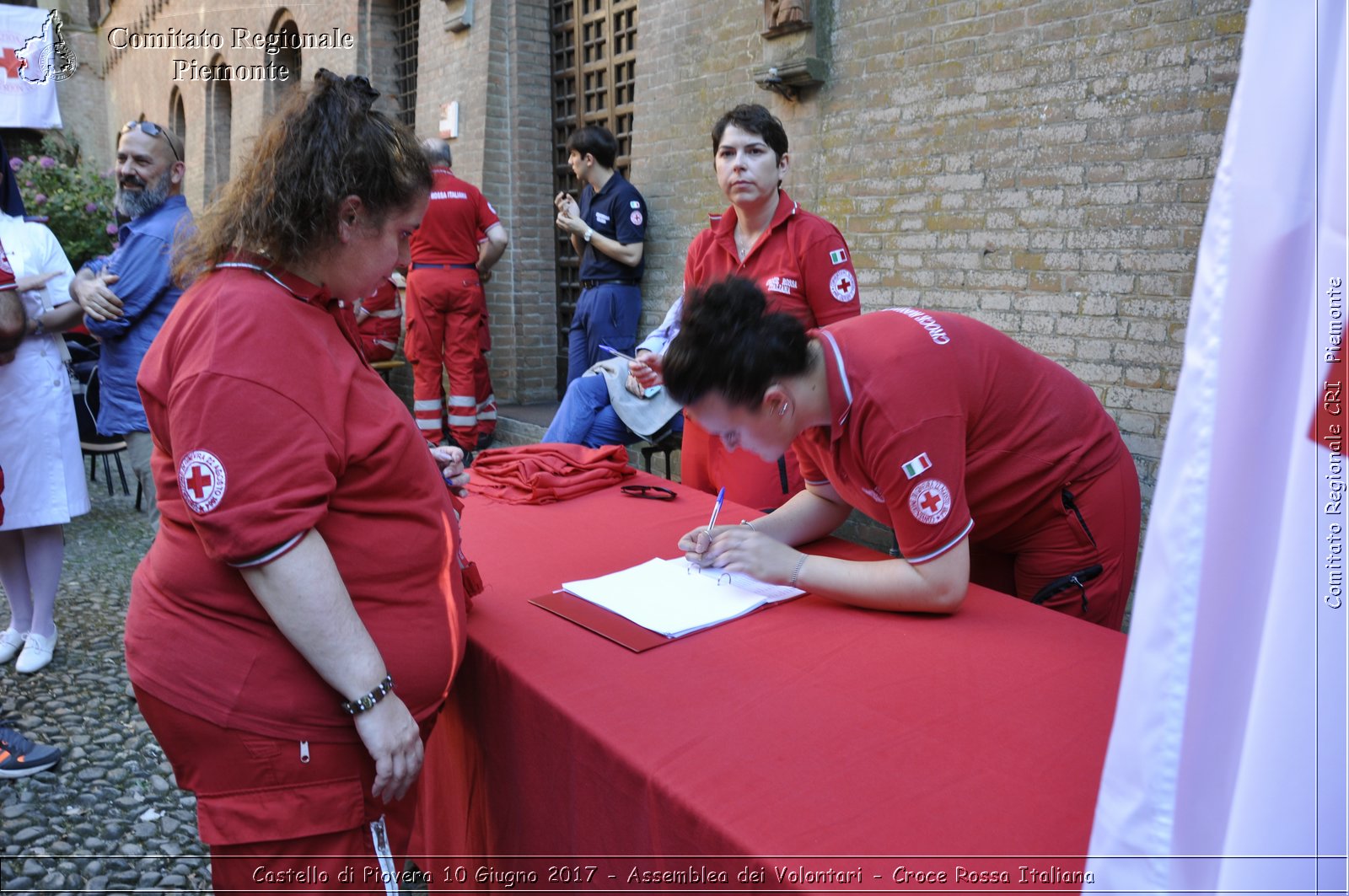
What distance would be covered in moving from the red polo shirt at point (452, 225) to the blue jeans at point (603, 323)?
882 millimetres

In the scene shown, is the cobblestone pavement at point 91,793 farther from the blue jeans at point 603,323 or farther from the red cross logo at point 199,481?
the blue jeans at point 603,323

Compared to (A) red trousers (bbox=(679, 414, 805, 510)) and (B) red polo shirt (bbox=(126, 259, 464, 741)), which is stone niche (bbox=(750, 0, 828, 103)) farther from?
(B) red polo shirt (bbox=(126, 259, 464, 741))

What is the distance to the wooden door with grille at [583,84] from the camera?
22.2 ft

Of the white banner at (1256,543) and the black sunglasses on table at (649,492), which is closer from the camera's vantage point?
the white banner at (1256,543)

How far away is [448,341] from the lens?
6430 millimetres

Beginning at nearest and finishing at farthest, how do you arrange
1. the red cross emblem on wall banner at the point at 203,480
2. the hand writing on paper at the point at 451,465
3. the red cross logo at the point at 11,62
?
the red cross emblem on wall banner at the point at 203,480 < the hand writing on paper at the point at 451,465 < the red cross logo at the point at 11,62

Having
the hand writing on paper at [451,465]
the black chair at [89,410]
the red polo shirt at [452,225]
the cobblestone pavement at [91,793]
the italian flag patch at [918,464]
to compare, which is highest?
the red polo shirt at [452,225]

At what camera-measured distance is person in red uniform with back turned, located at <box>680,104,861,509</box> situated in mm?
2850

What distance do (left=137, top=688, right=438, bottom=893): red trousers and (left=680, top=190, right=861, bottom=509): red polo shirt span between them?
164 centimetres

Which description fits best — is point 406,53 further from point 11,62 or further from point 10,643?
point 10,643

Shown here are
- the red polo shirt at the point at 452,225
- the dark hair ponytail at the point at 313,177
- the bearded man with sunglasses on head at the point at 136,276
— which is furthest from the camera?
the red polo shirt at the point at 452,225

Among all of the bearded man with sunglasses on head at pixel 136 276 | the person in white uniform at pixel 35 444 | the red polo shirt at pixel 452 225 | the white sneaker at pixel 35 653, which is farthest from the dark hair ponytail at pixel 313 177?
the red polo shirt at pixel 452 225

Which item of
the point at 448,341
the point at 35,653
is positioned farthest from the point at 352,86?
the point at 448,341

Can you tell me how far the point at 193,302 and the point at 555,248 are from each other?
255 inches
